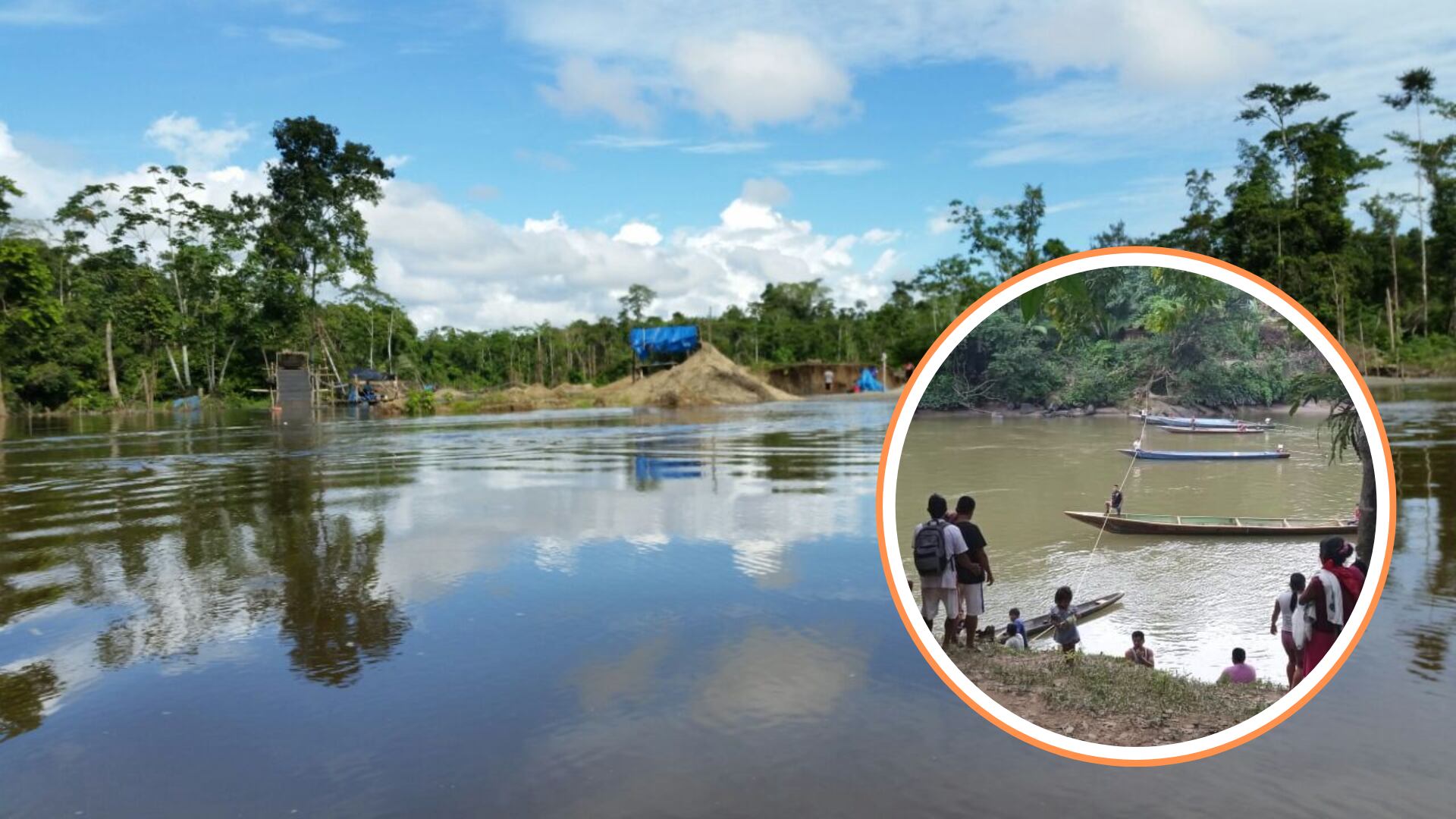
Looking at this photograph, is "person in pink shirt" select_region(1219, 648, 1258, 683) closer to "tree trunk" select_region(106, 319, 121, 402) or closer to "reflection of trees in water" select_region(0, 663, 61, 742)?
"reflection of trees in water" select_region(0, 663, 61, 742)

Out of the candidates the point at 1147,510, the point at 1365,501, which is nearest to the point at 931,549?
the point at 1147,510

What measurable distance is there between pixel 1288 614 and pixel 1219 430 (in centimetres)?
33

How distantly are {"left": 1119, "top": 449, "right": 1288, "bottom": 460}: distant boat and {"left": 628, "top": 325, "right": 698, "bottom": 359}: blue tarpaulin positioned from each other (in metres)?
42.3

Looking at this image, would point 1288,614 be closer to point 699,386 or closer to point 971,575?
point 971,575

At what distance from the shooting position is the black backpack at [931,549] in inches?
67.5

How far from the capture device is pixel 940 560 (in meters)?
1.72

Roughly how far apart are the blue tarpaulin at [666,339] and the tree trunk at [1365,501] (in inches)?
1667

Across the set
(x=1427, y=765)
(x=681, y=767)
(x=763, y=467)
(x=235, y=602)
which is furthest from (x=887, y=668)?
(x=763, y=467)

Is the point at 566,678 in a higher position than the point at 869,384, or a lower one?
lower

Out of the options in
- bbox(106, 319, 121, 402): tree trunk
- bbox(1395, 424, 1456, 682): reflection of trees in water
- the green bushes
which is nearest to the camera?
bbox(1395, 424, 1456, 682): reflection of trees in water

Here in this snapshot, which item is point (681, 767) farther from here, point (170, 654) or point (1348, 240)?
point (1348, 240)

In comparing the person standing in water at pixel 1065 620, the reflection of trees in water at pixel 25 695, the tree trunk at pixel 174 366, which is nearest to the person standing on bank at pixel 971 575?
the person standing in water at pixel 1065 620

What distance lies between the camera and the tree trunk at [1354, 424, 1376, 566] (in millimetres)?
1611

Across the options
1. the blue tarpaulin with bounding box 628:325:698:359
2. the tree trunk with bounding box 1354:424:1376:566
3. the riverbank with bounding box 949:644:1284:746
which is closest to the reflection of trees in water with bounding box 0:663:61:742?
the riverbank with bounding box 949:644:1284:746
